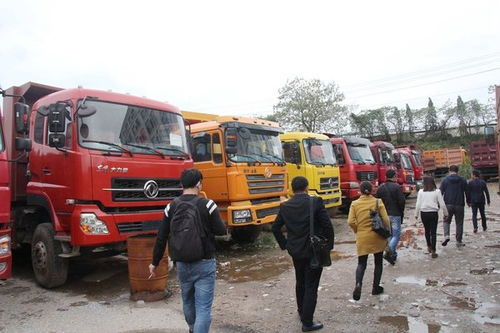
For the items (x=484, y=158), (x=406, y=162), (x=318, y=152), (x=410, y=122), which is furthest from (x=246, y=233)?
(x=410, y=122)

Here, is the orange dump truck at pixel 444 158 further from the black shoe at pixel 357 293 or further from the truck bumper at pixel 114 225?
the truck bumper at pixel 114 225

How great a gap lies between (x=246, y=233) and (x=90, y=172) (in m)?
4.62

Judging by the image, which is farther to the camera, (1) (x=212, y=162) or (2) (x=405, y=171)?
(2) (x=405, y=171)

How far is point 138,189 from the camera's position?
604 centimetres

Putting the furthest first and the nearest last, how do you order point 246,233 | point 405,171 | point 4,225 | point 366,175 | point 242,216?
point 405,171, point 366,175, point 246,233, point 242,216, point 4,225

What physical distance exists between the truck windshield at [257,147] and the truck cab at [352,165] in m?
4.62

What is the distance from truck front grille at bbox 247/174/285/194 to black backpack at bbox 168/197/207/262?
186 inches

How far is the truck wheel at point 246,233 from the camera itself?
942cm

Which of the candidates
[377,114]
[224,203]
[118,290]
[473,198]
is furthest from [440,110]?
[118,290]

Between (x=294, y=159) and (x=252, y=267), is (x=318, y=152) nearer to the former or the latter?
(x=294, y=159)

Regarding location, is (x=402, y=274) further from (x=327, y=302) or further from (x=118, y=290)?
(x=118, y=290)

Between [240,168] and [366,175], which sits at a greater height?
[240,168]

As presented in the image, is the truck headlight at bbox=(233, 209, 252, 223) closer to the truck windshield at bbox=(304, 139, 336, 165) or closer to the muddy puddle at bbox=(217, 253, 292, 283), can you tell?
the muddy puddle at bbox=(217, 253, 292, 283)

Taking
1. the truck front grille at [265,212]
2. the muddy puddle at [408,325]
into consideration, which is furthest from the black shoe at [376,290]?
the truck front grille at [265,212]
